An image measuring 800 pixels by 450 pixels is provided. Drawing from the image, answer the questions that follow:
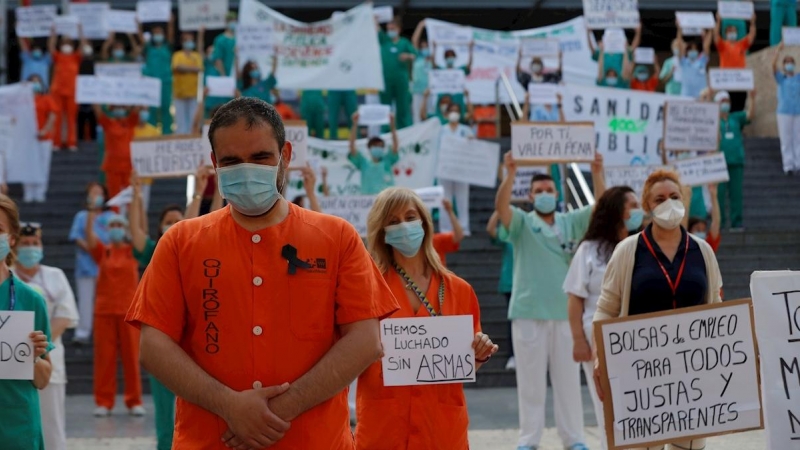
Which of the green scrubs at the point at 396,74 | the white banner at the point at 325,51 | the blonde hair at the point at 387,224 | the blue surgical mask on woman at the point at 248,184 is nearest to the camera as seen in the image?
the blue surgical mask on woman at the point at 248,184

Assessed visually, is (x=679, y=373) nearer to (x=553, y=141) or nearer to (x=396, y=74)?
(x=553, y=141)

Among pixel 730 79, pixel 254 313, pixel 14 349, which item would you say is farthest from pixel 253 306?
pixel 730 79

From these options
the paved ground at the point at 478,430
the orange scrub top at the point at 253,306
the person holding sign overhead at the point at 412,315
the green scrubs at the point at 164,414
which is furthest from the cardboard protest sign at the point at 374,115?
the orange scrub top at the point at 253,306

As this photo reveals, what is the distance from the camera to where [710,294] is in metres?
5.88

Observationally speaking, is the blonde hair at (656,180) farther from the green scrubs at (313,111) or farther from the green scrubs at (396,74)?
the green scrubs at (396,74)

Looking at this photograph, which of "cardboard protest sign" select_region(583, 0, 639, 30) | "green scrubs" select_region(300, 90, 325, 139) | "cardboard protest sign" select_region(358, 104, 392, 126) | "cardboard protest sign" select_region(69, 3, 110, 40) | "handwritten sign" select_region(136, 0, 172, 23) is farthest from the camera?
"cardboard protest sign" select_region(69, 3, 110, 40)

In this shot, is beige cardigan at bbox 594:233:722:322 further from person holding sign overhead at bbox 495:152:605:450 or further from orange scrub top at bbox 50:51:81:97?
orange scrub top at bbox 50:51:81:97

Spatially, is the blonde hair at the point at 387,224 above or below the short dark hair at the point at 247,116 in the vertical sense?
below

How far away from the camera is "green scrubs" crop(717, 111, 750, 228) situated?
1642cm

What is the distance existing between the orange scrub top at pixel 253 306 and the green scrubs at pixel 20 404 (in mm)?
2014

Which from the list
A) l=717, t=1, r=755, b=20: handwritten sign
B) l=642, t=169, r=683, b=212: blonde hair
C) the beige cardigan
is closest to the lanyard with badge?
the beige cardigan

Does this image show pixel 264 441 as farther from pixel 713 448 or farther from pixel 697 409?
pixel 713 448

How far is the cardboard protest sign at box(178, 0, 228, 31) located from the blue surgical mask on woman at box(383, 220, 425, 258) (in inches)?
528

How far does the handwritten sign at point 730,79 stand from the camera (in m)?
17.4
